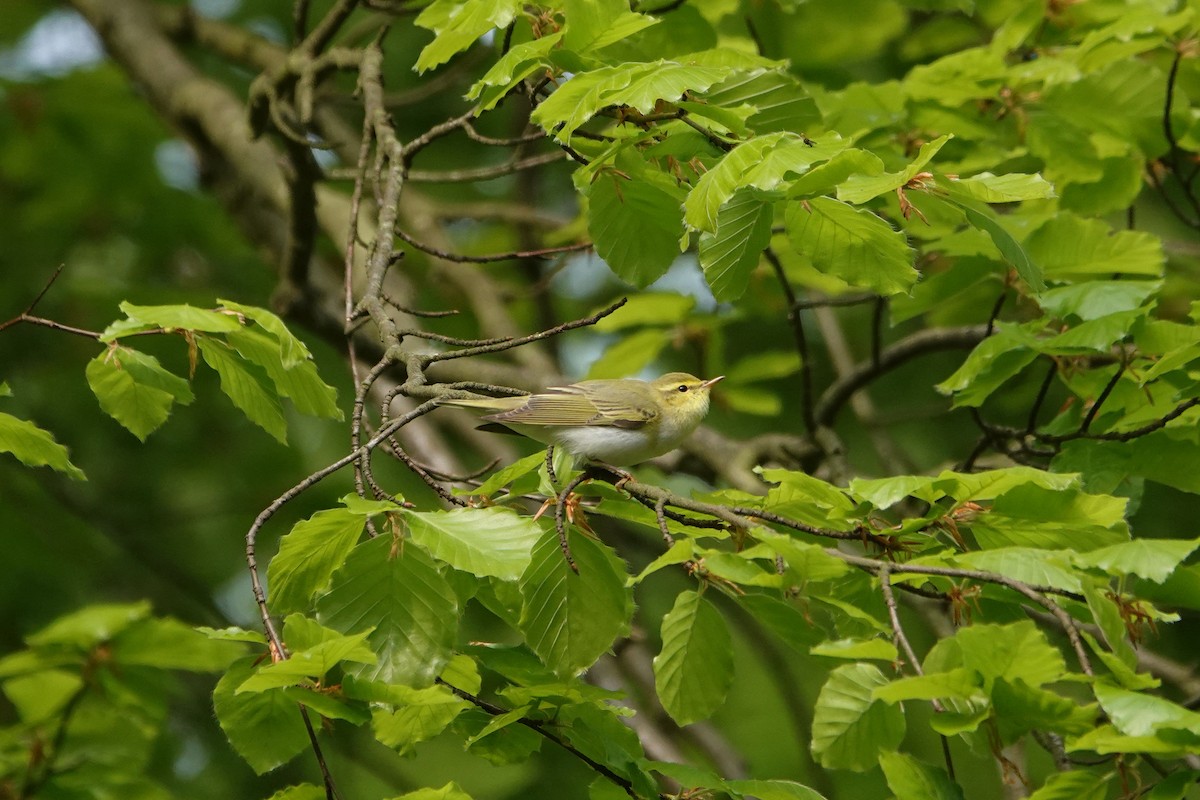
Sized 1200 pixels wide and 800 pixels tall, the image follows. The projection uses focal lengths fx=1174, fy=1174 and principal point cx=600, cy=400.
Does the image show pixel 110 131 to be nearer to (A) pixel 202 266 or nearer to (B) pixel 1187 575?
(A) pixel 202 266

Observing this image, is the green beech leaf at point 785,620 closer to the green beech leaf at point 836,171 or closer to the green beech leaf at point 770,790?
the green beech leaf at point 770,790

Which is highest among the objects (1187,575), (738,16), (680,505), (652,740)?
(738,16)

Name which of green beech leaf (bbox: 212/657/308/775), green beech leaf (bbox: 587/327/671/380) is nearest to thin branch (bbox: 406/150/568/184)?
green beech leaf (bbox: 587/327/671/380)

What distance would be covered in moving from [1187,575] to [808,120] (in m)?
1.55

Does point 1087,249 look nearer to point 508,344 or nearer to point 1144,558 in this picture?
point 1144,558

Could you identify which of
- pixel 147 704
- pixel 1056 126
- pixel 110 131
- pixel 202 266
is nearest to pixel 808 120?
pixel 1056 126

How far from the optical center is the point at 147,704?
3705mm

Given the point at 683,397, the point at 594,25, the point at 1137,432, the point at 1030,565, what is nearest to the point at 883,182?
the point at 1030,565

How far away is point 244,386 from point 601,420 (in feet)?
3.94

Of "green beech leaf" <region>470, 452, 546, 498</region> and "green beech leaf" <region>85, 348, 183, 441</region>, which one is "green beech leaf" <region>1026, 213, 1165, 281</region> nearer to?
"green beech leaf" <region>470, 452, 546, 498</region>

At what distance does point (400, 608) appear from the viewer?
2.33 metres

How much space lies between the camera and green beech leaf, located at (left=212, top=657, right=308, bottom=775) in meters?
2.44

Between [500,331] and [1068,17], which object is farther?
[500,331]

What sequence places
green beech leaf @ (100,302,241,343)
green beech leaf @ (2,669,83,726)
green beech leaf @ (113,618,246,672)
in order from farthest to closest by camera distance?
green beech leaf @ (2,669,83,726) < green beech leaf @ (113,618,246,672) < green beech leaf @ (100,302,241,343)
